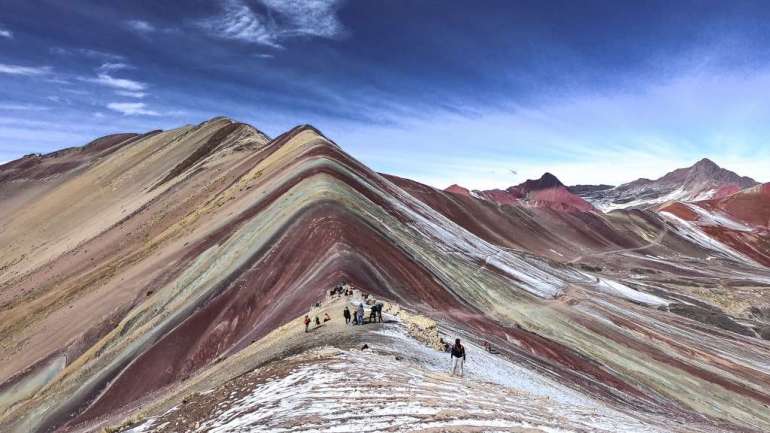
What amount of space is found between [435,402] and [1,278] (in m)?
88.1

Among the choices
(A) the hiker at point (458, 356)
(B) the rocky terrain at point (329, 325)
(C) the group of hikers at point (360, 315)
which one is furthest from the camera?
(C) the group of hikers at point (360, 315)

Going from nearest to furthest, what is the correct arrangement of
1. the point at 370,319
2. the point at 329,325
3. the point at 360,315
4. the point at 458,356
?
1. the point at 458,356
2. the point at 360,315
3. the point at 329,325
4. the point at 370,319

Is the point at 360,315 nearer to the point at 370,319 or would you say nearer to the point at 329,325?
the point at 370,319

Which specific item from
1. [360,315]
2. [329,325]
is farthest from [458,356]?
→ [329,325]

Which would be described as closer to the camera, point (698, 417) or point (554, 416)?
point (554, 416)

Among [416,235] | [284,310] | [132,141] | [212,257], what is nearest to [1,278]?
[212,257]

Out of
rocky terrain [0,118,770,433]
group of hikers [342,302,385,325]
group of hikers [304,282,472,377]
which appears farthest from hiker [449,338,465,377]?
Answer: group of hikers [342,302,385,325]

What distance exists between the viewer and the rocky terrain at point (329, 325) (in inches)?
531

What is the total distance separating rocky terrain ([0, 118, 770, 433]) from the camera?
13.5 meters

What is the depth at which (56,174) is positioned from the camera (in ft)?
512

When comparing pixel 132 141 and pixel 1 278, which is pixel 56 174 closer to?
pixel 132 141

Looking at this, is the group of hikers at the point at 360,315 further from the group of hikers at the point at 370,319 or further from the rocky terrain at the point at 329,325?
the rocky terrain at the point at 329,325

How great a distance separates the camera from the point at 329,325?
20.2 meters

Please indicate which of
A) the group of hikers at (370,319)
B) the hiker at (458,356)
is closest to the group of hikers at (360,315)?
the group of hikers at (370,319)
